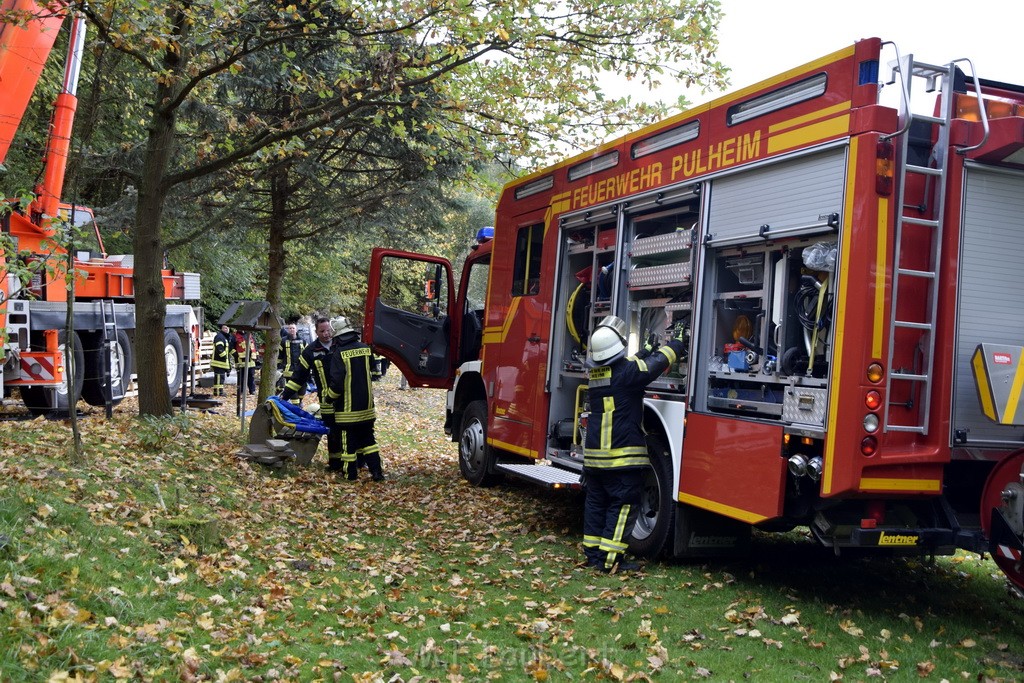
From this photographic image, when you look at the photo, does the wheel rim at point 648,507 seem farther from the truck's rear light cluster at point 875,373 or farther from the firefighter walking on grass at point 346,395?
the firefighter walking on grass at point 346,395

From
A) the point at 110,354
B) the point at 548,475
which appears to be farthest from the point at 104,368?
the point at 548,475

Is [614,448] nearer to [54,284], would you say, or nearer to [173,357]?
[54,284]

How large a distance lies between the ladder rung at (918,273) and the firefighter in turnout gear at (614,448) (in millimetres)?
1752

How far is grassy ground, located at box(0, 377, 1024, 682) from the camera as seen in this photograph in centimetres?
443

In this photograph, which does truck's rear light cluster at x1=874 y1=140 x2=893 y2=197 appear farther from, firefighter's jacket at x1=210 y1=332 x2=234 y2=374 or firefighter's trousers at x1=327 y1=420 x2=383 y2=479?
firefighter's jacket at x1=210 y1=332 x2=234 y2=374

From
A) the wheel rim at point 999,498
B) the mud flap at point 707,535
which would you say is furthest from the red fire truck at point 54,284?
the wheel rim at point 999,498

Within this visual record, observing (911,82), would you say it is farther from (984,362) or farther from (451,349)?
(451,349)

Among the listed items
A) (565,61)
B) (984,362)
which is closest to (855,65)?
(984,362)

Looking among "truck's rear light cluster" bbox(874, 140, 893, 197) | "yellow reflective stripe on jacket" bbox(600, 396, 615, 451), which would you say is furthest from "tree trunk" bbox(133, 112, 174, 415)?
"truck's rear light cluster" bbox(874, 140, 893, 197)

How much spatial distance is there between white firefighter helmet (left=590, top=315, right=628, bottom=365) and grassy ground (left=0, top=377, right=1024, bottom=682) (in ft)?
4.97

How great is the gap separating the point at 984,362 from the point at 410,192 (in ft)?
38.6

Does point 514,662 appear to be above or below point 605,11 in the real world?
below

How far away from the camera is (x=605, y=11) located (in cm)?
948

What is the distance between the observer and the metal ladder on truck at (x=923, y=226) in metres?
4.95
